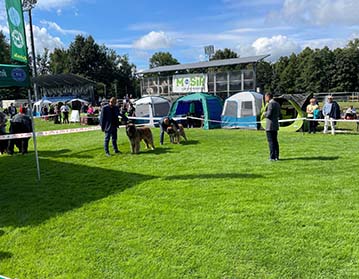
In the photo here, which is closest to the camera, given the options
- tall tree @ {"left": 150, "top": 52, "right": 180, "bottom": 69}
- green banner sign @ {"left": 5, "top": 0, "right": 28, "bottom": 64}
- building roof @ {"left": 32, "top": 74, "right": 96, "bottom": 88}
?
green banner sign @ {"left": 5, "top": 0, "right": 28, "bottom": 64}

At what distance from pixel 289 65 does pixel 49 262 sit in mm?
81163

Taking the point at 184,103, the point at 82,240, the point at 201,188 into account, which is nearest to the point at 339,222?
the point at 201,188

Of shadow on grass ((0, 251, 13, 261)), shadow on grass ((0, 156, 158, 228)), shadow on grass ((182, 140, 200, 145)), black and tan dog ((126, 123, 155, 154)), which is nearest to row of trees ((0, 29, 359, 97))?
shadow on grass ((182, 140, 200, 145))

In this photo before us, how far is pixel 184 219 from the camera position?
468 cm

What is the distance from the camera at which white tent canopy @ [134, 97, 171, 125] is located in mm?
21297

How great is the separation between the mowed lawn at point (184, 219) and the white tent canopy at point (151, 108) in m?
12.8

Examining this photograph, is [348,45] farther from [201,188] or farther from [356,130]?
[201,188]

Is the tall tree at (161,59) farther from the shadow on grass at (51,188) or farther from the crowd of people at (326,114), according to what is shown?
the shadow on grass at (51,188)

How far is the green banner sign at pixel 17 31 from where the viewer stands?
6.51 metres

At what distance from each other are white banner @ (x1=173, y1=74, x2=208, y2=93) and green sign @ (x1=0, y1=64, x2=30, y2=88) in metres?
24.6

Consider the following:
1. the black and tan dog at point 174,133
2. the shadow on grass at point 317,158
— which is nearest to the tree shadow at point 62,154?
the black and tan dog at point 174,133

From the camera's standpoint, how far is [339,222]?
171 inches

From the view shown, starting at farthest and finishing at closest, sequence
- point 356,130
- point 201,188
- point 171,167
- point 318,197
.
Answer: point 356,130
point 171,167
point 201,188
point 318,197

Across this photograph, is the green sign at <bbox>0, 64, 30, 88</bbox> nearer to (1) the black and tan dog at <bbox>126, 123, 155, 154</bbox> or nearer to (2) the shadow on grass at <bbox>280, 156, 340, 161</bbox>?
(1) the black and tan dog at <bbox>126, 123, 155, 154</bbox>
